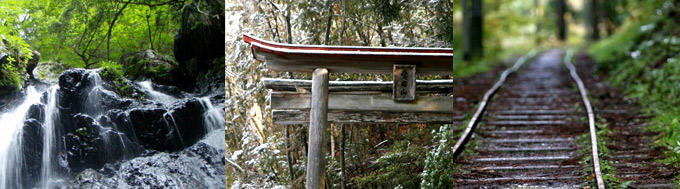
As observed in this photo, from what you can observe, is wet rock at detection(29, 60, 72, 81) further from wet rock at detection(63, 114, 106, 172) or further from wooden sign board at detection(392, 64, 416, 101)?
wooden sign board at detection(392, 64, 416, 101)

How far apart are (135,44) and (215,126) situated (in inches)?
43.6

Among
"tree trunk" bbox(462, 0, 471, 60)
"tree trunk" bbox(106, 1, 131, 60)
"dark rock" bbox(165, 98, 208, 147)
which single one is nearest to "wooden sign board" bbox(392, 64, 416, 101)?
"dark rock" bbox(165, 98, 208, 147)

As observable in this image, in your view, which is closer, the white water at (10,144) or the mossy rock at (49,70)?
the white water at (10,144)

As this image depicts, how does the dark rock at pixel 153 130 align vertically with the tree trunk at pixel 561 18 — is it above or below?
below

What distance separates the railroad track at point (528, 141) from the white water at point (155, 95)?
115 inches

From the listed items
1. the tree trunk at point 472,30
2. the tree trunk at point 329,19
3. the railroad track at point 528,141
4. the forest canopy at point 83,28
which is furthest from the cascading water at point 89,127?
the tree trunk at point 472,30

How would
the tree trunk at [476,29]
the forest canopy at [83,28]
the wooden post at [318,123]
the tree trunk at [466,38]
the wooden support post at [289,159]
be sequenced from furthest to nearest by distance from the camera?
the tree trunk at [476,29] → the tree trunk at [466,38] → the forest canopy at [83,28] → the wooden support post at [289,159] → the wooden post at [318,123]

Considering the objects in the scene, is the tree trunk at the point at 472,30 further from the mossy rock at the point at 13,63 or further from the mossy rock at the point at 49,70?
the mossy rock at the point at 13,63

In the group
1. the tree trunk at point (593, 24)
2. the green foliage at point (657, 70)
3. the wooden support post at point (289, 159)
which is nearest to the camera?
the wooden support post at point (289, 159)

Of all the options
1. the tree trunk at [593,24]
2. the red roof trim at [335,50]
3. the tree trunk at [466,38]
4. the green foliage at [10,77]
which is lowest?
the green foliage at [10,77]

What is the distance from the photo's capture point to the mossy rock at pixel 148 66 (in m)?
5.42

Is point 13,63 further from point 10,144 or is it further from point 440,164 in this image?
point 440,164

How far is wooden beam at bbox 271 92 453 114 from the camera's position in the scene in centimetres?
489

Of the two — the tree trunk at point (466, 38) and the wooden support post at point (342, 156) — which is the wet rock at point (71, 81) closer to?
the wooden support post at point (342, 156)
